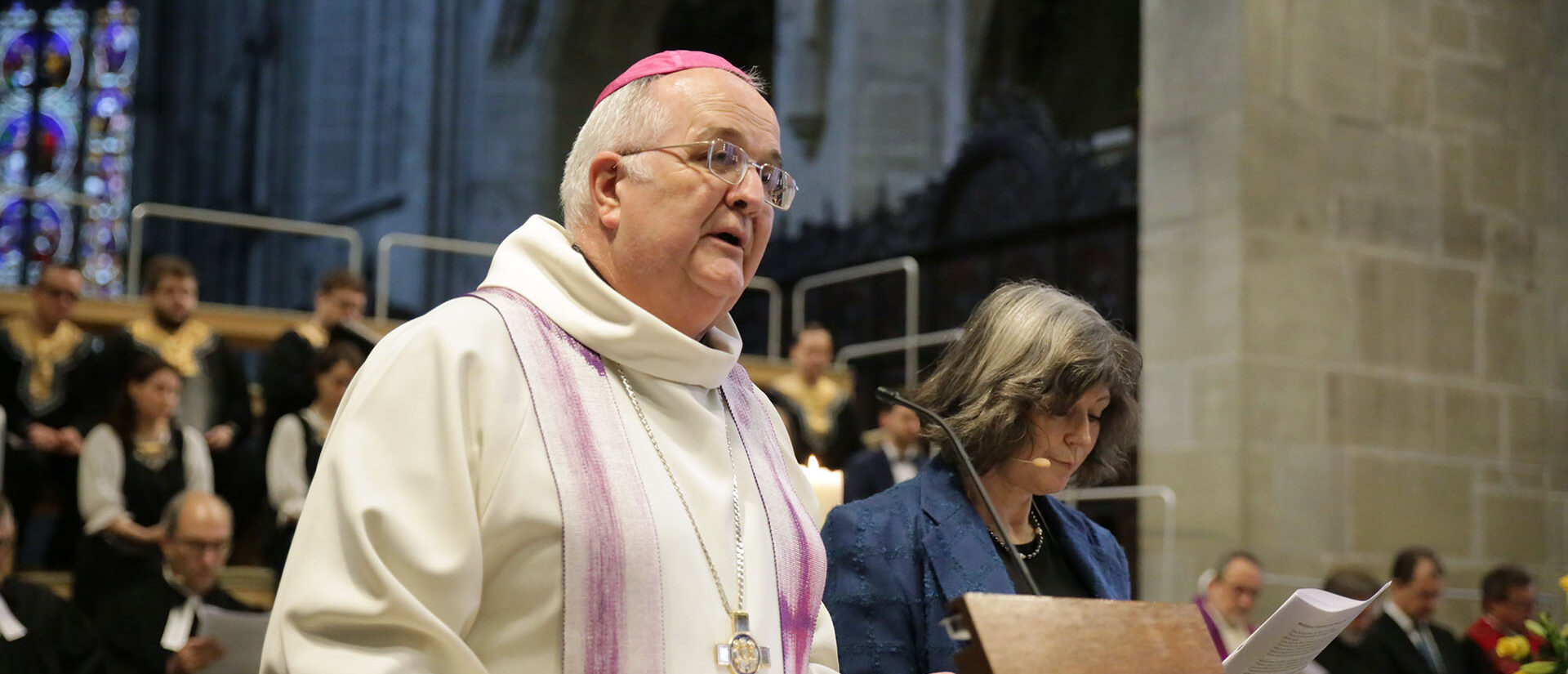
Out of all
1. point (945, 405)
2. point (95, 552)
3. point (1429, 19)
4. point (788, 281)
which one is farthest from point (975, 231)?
point (945, 405)

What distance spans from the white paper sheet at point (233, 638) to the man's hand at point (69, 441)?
9.76 feet

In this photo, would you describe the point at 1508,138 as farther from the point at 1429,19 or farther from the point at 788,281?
the point at 788,281

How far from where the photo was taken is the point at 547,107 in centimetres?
1741

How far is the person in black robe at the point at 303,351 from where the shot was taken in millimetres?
7824

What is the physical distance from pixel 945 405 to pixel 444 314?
121 cm

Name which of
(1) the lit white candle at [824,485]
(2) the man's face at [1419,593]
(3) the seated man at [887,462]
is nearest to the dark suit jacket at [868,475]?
(3) the seated man at [887,462]

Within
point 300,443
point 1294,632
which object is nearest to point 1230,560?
point 300,443

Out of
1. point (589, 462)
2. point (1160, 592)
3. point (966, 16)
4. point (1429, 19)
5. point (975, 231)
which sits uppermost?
point (966, 16)

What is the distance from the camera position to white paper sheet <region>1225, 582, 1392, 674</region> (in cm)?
242

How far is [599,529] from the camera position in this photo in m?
1.97

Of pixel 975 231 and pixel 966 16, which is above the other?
pixel 966 16

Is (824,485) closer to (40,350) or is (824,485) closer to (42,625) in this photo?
(42,625)

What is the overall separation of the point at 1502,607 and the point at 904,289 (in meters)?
4.96

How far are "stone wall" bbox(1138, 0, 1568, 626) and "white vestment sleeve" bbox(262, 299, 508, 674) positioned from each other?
21.4 feet
